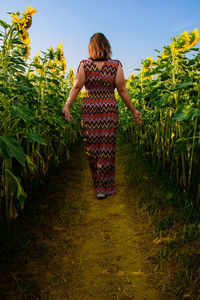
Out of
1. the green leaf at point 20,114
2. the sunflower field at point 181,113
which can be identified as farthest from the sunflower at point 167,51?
the green leaf at point 20,114

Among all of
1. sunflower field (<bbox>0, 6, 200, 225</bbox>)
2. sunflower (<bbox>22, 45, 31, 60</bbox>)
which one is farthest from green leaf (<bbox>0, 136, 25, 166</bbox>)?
sunflower (<bbox>22, 45, 31, 60</bbox>)

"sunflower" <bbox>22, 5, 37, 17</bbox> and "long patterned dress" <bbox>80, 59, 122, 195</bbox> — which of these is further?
"long patterned dress" <bbox>80, 59, 122, 195</bbox>

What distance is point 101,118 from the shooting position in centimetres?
257

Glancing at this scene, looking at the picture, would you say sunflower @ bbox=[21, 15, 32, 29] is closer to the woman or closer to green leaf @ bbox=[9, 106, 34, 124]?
the woman

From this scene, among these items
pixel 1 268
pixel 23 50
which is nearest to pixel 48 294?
pixel 1 268

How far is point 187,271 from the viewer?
144cm

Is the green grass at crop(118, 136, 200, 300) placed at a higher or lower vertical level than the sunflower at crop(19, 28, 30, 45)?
lower

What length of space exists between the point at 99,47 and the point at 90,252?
1.88 m

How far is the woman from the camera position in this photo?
247 centimetres

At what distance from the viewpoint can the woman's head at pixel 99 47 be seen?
2.46 metres

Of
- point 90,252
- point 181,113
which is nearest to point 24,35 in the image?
point 181,113

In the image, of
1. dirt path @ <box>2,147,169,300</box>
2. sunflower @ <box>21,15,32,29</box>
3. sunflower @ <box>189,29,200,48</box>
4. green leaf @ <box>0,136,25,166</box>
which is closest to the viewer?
green leaf @ <box>0,136,25,166</box>

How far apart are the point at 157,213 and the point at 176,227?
252 millimetres

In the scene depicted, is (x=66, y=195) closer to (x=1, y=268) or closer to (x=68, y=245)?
(x=68, y=245)
